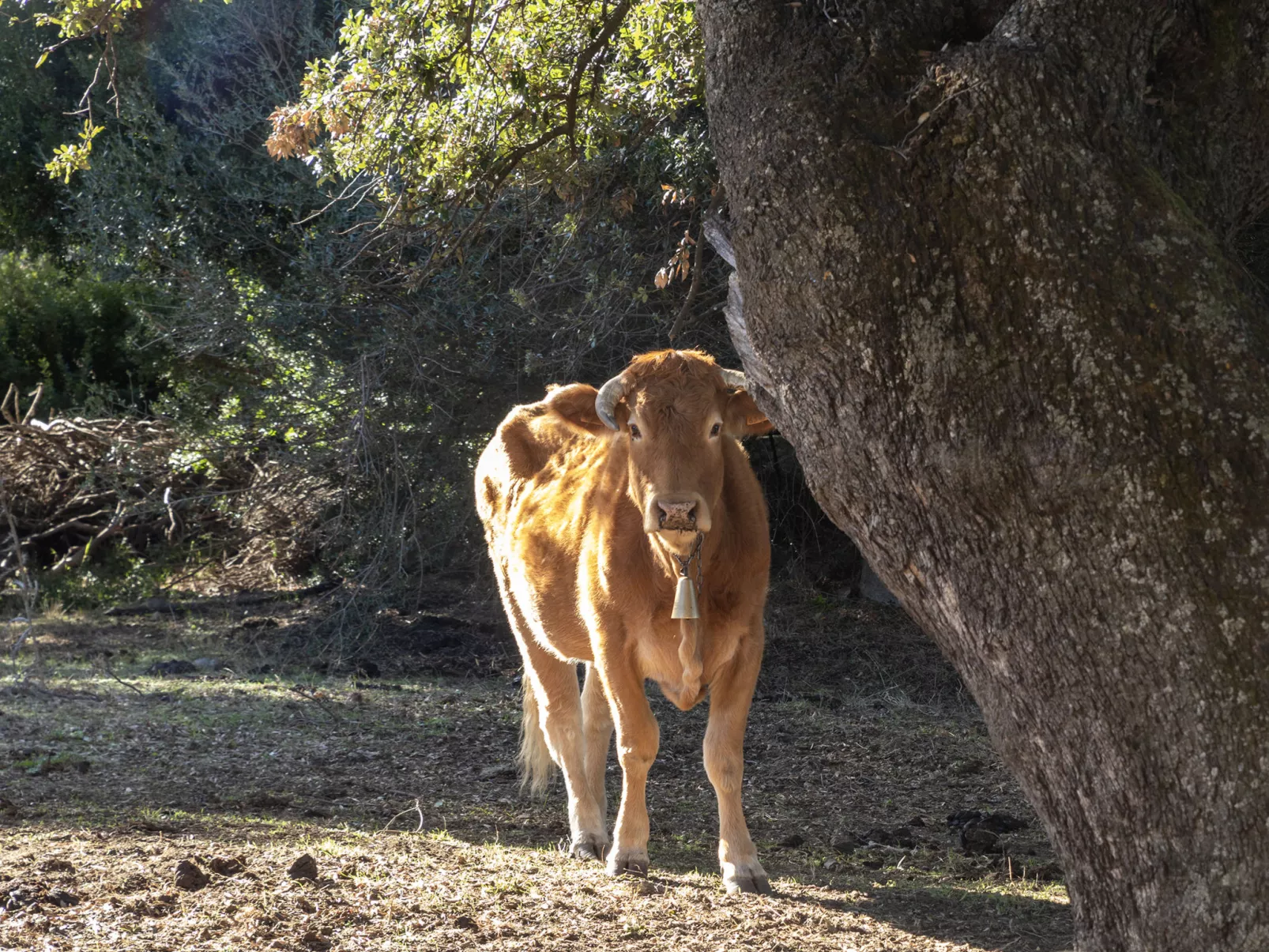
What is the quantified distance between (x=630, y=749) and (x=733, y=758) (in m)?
0.43

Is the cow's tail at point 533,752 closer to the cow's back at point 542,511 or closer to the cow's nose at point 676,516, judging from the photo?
the cow's back at point 542,511

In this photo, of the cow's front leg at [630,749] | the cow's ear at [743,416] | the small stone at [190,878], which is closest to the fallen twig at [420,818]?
the cow's front leg at [630,749]

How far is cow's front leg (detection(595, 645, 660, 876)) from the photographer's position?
532 centimetres

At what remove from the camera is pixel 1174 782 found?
8.73 feet

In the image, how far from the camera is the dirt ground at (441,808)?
4.23 meters

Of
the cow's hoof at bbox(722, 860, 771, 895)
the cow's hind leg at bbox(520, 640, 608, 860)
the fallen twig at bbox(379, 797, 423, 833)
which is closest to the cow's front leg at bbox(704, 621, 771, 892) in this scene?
the cow's hoof at bbox(722, 860, 771, 895)

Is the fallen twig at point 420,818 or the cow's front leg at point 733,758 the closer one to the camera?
the cow's front leg at point 733,758

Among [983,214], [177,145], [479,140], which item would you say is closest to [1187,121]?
[983,214]

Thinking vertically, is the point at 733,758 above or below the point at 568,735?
above

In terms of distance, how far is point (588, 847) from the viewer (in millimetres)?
5895

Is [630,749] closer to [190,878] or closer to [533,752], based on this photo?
[533,752]

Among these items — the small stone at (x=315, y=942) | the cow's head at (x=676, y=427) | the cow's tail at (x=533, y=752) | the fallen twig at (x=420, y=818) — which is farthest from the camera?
the cow's tail at (x=533, y=752)

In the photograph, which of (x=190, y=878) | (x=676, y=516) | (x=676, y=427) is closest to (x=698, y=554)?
(x=676, y=516)

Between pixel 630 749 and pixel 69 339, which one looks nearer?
pixel 630 749
